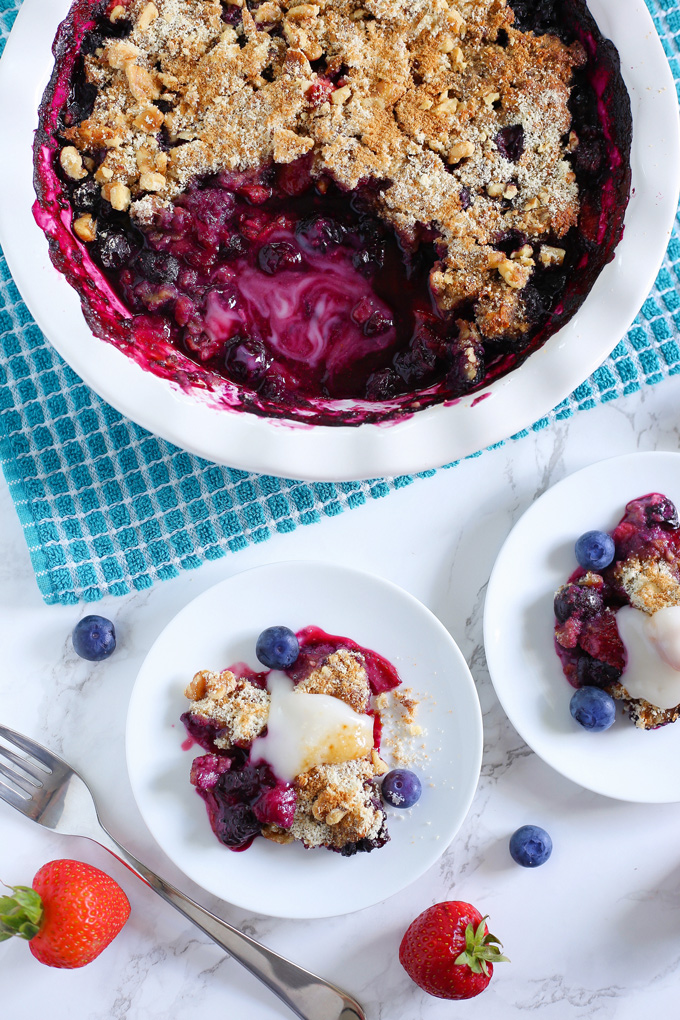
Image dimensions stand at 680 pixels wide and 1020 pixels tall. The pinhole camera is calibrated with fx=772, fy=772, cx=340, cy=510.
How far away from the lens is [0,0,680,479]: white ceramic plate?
1328mm

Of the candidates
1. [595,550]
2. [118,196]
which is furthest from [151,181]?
[595,550]

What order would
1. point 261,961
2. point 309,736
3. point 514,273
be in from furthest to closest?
point 261,961, point 309,736, point 514,273

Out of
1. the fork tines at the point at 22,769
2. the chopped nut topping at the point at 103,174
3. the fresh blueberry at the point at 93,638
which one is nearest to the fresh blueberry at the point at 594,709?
the fresh blueberry at the point at 93,638

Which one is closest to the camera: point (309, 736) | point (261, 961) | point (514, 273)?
point (514, 273)

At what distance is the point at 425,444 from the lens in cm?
136

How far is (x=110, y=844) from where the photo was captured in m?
1.65

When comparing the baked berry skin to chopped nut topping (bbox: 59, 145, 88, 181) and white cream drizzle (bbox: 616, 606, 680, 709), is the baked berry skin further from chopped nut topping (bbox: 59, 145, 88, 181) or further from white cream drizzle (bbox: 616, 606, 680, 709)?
chopped nut topping (bbox: 59, 145, 88, 181)

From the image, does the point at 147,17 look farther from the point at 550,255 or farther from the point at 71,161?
the point at 550,255

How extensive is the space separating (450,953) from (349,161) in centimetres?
156

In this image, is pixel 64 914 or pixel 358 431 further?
pixel 64 914

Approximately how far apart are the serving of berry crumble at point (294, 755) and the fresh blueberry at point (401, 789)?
0.03 meters

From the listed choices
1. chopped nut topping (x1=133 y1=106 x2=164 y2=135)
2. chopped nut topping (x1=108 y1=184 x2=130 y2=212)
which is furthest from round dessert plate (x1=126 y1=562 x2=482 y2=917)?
chopped nut topping (x1=133 y1=106 x2=164 y2=135)

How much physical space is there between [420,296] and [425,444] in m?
0.32

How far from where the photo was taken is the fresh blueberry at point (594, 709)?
1.55 meters
